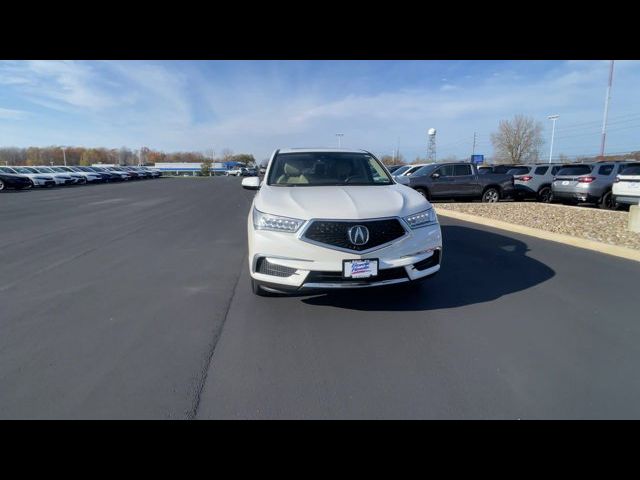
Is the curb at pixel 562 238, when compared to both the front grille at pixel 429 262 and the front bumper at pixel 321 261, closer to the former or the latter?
the front grille at pixel 429 262

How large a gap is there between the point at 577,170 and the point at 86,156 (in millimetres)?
139853

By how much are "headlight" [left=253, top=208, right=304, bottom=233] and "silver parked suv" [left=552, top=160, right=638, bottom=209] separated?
12.4m

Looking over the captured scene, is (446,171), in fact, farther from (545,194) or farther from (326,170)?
(326,170)

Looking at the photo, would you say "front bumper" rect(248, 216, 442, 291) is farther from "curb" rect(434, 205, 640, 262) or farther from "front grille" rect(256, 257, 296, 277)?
"curb" rect(434, 205, 640, 262)

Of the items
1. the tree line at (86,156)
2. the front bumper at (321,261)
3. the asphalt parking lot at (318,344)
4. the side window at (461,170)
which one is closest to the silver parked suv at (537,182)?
the side window at (461,170)

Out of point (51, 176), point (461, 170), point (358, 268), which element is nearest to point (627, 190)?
point (461, 170)

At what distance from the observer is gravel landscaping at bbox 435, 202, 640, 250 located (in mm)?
6895

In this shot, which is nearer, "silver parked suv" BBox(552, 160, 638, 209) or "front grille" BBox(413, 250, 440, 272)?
"front grille" BBox(413, 250, 440, 272)

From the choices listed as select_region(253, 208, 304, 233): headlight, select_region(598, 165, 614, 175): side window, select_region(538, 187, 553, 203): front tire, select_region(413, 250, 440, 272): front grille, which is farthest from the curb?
select_region(538, 187, 553, 203): front tire

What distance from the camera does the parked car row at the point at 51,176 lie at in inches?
981

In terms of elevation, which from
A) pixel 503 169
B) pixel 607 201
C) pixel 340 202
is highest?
pixel 503 169

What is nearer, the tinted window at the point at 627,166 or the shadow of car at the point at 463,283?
the shadow of car at the point at 463,283

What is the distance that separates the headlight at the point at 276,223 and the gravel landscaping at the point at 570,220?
6.30 meters

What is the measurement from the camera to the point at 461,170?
14.2 meters
